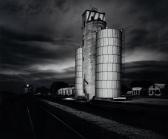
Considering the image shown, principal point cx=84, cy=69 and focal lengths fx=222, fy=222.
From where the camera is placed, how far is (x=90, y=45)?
163 ft

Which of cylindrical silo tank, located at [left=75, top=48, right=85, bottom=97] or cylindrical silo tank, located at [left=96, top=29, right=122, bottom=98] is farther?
cylindrical silo tank, located at [left=75, top=48, right=85, bottom=97]

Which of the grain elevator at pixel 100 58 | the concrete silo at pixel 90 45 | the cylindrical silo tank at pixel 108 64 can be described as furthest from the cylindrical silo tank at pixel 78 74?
the cylindrical silo tank at pixel 108 64

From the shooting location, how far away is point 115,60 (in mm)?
43594

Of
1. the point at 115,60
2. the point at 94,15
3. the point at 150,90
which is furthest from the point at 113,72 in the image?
the point at 150,90

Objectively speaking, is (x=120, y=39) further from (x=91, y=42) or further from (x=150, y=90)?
(x=150, y=90)

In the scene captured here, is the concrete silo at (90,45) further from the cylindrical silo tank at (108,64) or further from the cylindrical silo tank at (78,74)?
the cylindrical silo tank at (78,74)

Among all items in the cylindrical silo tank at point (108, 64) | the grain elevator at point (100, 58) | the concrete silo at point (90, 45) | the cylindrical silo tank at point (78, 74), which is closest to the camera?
the cylindrical silo tank at point (108, 64)

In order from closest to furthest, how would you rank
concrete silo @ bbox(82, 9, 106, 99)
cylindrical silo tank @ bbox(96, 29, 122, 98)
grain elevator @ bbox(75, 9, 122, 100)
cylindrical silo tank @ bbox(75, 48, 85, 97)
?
cylindrical silo tank @ bbox(96, 29, 122, 98)
grain elevator @ bbox(75, 9, 122, 100)
concrete silo @ bbox(82, 9, 106, 99)
cylindrical silo tank @ bbox(75, 48, 85, 97)

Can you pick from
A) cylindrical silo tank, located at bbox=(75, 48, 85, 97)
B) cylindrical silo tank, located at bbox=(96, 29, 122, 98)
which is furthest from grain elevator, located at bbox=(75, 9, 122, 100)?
cylindrical silo tank, located at bbox=(75, 48, 85, 97)

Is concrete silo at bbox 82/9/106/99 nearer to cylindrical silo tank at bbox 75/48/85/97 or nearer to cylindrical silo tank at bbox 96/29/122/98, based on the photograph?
cylindrical silo tank at bbox 96/29/122/98

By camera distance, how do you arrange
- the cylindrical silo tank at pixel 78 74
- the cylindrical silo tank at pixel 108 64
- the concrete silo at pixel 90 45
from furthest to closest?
the cylindrical silo tank at pixel 78 74
the concrete silo at pixel 90 45
the cylindrical silo tank at pixel 108 64

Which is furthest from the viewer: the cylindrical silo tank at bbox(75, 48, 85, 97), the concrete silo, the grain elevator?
the cylindrical silo tank at bbox(75, 48, 85, 97)

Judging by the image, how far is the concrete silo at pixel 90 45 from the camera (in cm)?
4841

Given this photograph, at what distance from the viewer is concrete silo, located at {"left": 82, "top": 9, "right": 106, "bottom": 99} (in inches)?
A: 1906
